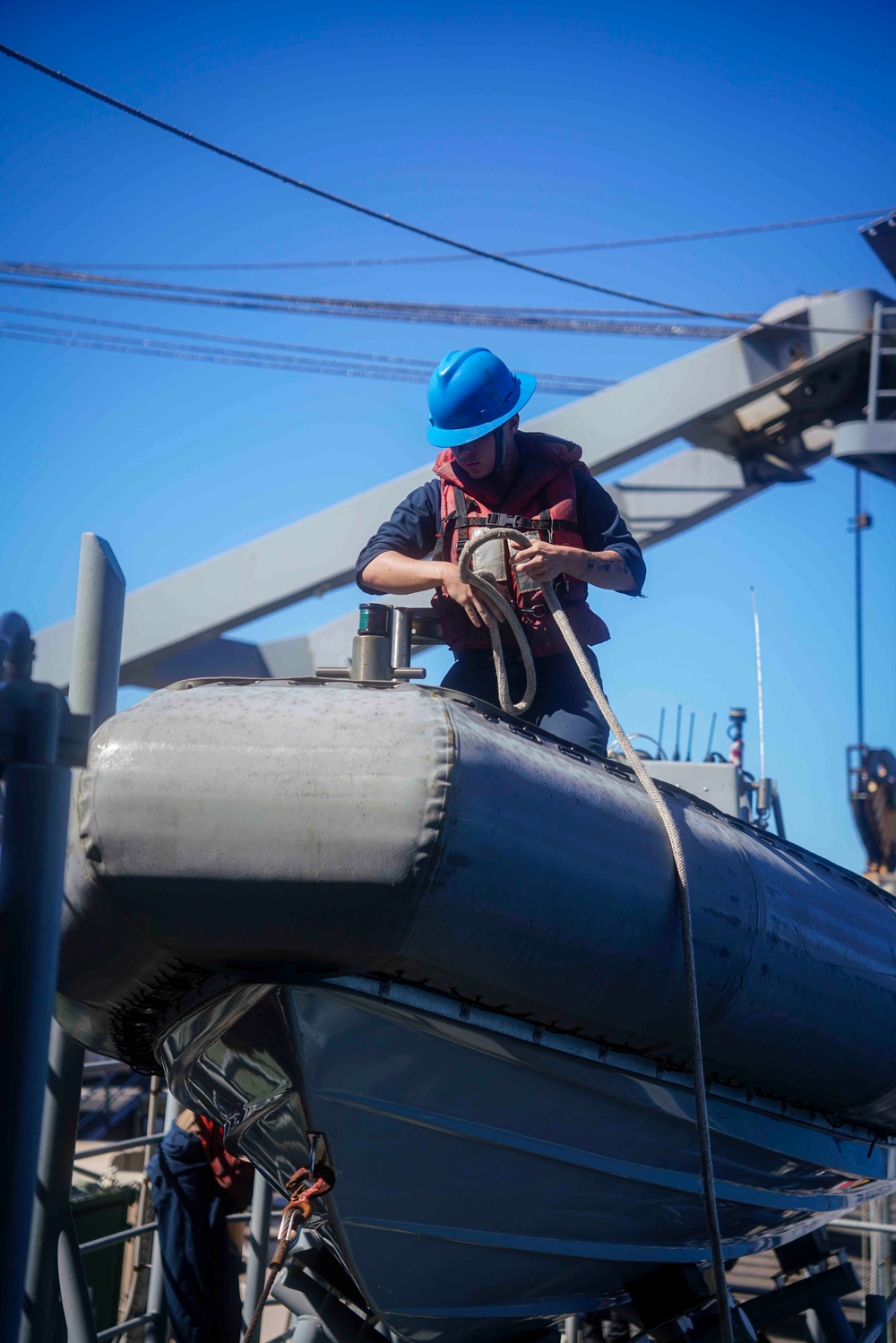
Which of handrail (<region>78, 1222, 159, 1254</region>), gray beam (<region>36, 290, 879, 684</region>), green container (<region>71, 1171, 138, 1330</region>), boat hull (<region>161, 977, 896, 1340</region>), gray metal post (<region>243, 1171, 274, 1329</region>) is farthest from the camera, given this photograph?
gray beam (<region>36, 290, 879, 684</region>)

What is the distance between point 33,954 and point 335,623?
5.88 meters

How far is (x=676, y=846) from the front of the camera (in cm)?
182

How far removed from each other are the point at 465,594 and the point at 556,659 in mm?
359

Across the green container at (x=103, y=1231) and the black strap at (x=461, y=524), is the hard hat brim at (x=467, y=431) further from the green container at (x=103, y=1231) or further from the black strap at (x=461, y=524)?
the green container at (x=103, y=1231)

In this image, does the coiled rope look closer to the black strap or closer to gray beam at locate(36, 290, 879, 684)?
the black strap

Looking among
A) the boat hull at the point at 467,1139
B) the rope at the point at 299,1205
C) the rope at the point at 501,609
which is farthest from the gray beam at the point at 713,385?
the rope at the point at 299,1205

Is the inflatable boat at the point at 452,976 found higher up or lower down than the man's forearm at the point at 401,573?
lower down

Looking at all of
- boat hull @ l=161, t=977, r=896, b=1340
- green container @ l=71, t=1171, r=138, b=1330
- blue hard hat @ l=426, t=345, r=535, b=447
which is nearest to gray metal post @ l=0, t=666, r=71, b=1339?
boat hull @ l=161, t=977, r=896, b=1340

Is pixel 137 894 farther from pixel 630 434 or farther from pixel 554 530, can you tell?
pixel 630 434

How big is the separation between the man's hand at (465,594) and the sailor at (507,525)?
0.5 inches

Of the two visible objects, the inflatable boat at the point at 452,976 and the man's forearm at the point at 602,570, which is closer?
the inflatable boat at the point at 452,976

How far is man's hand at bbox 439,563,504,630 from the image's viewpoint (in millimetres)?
2201

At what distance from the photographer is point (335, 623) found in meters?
7.18

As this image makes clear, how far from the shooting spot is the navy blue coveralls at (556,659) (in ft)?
7.88
